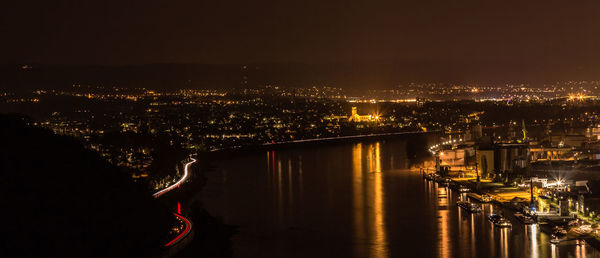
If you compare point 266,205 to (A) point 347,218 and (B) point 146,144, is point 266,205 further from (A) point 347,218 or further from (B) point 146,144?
(B) point 146,144

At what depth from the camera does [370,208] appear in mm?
12031

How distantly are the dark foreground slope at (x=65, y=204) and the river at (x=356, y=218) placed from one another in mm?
1189

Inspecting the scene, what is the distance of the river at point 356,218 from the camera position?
9.02 m

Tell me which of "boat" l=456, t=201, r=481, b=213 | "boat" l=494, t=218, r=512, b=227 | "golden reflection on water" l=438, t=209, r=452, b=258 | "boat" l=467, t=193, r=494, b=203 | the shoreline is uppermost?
the shoreline

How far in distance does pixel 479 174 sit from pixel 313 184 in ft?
10.6

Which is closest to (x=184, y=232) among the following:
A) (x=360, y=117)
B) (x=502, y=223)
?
(x=502, y=223)

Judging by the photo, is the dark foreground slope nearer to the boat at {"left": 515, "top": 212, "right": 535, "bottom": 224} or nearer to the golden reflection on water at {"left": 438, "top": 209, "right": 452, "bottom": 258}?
the golden reflection on water at {"left": 438, "top": 209, "right": 452, "bottom": 258}

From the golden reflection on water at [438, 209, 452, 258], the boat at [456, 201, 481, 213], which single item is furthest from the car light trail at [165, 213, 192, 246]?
the boat at [456, 201, 481, 213]

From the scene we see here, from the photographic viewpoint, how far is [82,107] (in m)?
35.1

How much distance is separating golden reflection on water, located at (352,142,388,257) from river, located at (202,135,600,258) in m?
0.01

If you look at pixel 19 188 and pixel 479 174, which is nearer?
pixel 19 188

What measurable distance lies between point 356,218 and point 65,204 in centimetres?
427

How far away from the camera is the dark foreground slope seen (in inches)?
302

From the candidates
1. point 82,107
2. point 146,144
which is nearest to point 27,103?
point 82,107
